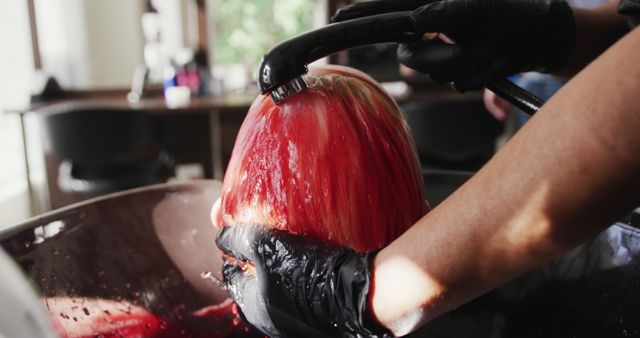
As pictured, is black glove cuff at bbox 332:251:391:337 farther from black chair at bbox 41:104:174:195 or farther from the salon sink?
black chair at bbox 41:104:174:195

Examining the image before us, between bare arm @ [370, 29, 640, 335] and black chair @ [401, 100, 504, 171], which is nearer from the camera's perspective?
bare arm @ [370, 29, 640, 335]

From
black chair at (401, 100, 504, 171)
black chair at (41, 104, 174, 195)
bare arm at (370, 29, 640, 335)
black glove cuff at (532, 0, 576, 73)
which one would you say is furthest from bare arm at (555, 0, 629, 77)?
black chair at (41, 104, 174, 195)

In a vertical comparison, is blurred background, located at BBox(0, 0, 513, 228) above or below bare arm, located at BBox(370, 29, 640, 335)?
below

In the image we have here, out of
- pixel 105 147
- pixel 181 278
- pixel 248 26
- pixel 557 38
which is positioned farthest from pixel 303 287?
pixel 248 26

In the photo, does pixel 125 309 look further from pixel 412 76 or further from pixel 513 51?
pixel 412 76

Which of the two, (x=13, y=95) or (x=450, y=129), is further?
(x=13, y=95)

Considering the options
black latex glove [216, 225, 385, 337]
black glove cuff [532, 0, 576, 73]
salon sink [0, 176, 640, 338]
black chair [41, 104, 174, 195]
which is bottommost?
black chair [41, 104, 174, 195]

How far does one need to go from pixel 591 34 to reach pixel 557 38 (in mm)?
106

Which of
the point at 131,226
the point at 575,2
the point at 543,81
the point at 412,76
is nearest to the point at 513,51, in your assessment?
the point at 131,226

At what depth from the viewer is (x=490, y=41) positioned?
729 mm

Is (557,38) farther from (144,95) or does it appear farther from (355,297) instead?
(144,95)

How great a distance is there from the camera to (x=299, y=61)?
1.85 ft

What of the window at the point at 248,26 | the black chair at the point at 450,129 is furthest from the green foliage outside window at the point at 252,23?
the black chair at the point at 450,129

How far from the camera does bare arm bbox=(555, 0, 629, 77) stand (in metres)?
0.84
